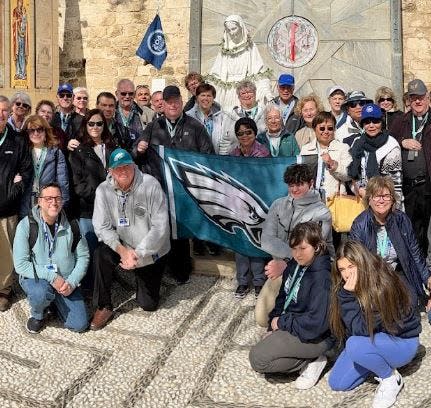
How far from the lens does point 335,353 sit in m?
3.55

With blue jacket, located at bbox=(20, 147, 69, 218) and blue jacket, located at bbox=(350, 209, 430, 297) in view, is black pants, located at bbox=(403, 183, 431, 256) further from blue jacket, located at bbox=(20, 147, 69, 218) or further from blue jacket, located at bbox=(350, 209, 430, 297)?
blue jacket, located at bbox=(20, 147, 69, 218)

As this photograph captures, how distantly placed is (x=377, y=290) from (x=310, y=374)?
0.70 m

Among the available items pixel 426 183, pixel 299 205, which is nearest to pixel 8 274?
pixel 299 205

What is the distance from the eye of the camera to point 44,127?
449 centimetres

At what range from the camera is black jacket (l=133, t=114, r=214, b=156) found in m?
4.98

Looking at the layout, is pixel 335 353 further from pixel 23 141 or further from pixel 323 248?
pixel 23 141

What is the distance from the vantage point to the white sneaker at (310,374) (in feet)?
10.6

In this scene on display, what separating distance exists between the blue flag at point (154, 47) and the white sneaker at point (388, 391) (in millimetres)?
6342

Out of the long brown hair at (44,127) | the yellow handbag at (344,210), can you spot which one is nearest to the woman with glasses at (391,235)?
the yellow handbag at (344,210)

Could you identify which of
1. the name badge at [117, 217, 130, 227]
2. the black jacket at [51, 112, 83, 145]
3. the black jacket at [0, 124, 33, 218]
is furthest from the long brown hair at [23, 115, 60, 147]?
the name badge at [117, 217, 130, 227]

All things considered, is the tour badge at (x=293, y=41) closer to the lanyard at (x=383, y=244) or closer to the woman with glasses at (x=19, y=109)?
the woman with glasses at (x=19, y=109)

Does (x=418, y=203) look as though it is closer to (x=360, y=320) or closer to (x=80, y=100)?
(x=360, y=320)

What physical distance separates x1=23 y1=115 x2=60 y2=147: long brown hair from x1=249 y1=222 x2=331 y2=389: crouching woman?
2355 millimetres

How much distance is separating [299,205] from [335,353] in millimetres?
1093
